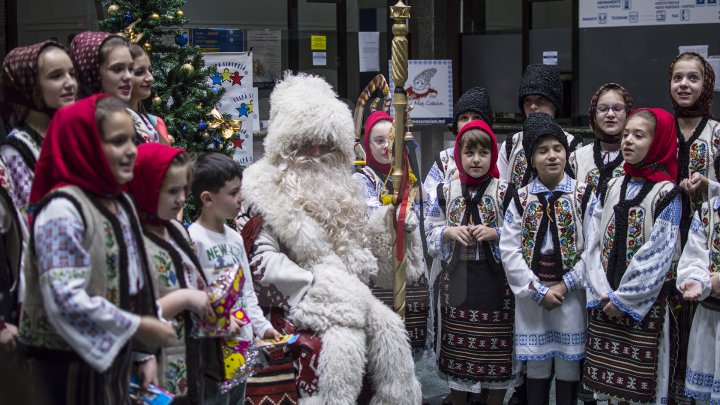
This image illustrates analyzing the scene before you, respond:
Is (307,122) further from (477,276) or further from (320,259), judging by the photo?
(477,276)

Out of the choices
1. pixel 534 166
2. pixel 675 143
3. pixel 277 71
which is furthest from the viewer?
pixel 277 71

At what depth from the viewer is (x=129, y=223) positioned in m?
2.81

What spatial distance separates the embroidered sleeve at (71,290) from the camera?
2.56m

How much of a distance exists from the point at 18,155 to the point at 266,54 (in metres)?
4.51

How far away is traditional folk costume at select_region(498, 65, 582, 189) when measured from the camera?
5383 mm

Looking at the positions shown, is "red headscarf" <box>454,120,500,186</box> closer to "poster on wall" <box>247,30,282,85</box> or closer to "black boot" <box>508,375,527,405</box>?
"black boot" <box>508,375,527,405</box>

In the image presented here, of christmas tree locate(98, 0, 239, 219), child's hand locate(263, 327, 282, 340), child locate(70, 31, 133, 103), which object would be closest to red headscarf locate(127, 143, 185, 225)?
child locate(70, 31, 133, 103)

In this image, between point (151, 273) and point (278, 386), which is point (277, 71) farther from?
point (151, 273)

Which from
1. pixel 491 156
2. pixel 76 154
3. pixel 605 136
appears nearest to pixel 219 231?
pixel 76 154

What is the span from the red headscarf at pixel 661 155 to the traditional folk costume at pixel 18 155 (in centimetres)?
274

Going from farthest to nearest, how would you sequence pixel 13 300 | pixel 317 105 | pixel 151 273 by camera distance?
pixel 317 105, pixel 13 300, pixel 151 273

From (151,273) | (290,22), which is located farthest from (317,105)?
(290,22)

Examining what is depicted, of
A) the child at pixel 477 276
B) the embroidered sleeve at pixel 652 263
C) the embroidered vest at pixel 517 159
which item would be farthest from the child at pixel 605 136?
the embroidered sleeve at pixel 652 263

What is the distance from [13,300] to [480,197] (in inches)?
101
